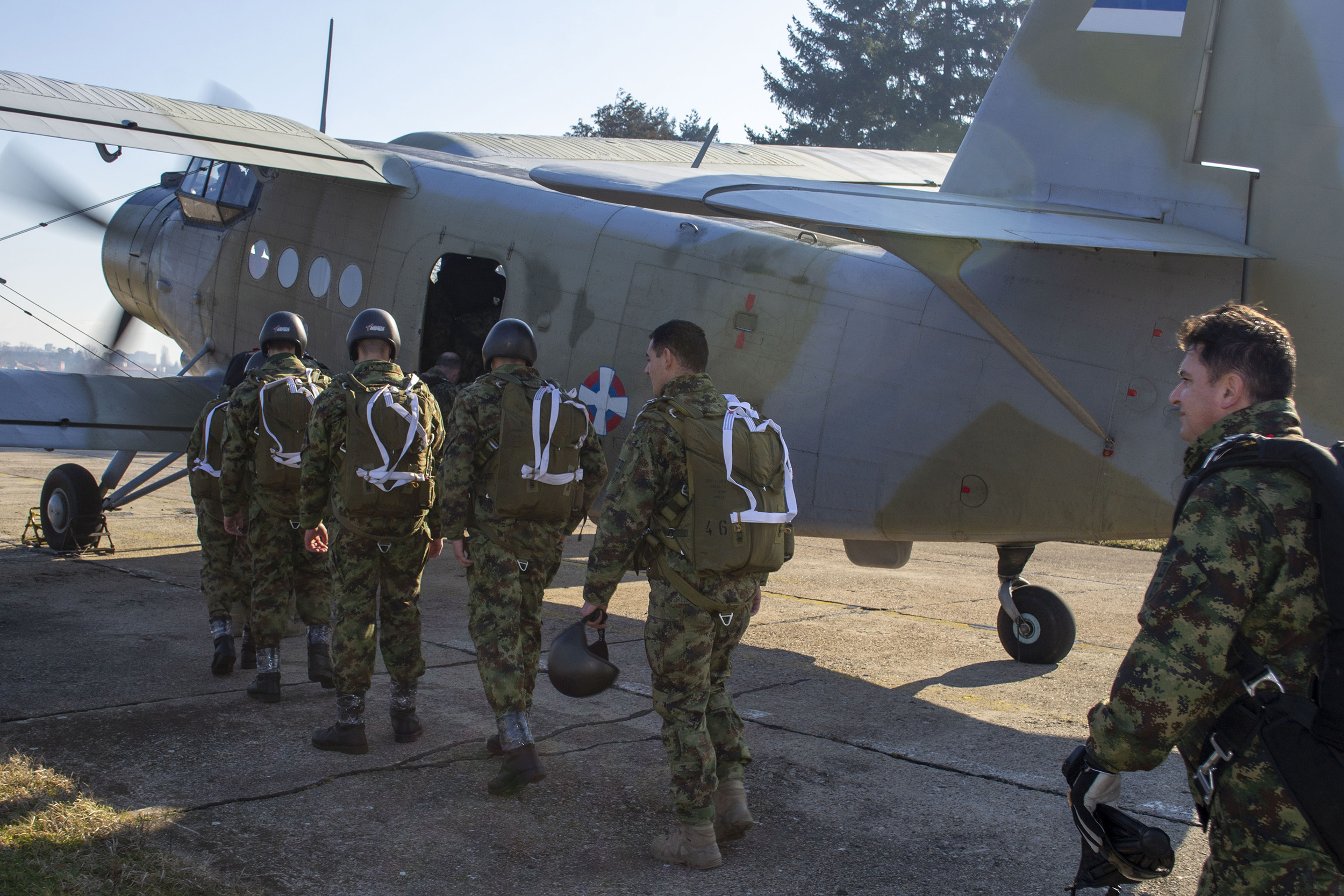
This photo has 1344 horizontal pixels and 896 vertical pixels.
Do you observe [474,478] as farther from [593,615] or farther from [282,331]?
[282,331]

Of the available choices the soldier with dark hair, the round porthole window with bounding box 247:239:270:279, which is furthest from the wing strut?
the round porthole window with bounding box 247:239:270:279

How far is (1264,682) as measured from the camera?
235 cm

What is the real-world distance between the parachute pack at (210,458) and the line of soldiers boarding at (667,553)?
20mm

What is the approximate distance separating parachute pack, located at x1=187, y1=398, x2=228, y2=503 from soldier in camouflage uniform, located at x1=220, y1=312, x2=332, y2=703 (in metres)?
0.22

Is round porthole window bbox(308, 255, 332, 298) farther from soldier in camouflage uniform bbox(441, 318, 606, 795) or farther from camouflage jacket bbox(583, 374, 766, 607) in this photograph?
camouflage jacket bbox(583, 374, 766, 607)

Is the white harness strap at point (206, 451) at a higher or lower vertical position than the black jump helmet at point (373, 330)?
lower

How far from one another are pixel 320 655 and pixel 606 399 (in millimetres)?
2757

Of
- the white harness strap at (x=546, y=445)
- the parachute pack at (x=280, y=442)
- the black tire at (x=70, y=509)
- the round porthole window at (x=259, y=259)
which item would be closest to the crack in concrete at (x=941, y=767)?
the white harness strap at (x=546, y=445)

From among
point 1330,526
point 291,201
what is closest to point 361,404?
point 1330,526

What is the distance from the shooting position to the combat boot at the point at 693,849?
13.4 feet

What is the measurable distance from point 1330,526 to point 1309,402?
3903mm

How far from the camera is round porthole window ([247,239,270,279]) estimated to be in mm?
10234

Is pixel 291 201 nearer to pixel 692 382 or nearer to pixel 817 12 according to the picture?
pixel 692 382

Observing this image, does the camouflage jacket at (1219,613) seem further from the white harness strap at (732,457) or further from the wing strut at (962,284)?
the wing strut at (962,284)
